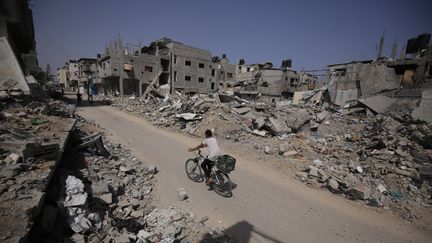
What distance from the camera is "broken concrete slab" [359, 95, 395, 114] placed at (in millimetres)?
16281

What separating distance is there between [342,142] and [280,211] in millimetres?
8370

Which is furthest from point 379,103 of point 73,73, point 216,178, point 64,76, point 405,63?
point 64,76

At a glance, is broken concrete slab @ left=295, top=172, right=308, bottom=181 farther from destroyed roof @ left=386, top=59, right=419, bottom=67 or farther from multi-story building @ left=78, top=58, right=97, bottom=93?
multi-story building @ left=78, top=58, right=97, bottom=93

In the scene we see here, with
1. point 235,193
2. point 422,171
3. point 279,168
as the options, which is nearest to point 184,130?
point 279,168

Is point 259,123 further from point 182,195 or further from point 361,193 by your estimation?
point 182,195

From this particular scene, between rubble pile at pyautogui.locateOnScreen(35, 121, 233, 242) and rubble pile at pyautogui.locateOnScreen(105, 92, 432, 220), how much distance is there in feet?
15.3

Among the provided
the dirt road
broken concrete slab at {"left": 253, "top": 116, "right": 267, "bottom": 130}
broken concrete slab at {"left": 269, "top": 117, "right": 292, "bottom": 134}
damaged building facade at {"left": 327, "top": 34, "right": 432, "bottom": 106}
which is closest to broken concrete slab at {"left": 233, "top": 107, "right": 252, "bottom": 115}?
broken concrete slab at {"left": 253, "top": 116, "right": 267, "bottom": 130}

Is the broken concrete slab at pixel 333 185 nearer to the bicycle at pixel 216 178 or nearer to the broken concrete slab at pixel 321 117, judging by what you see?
the bicycle at pixel 216 178

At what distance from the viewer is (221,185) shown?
5.95 metres

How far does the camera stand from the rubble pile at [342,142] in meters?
6.75

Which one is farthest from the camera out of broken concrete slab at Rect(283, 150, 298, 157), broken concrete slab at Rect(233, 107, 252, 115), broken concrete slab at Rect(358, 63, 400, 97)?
broken concrete slab at Rect(358, 63, 400, 97)

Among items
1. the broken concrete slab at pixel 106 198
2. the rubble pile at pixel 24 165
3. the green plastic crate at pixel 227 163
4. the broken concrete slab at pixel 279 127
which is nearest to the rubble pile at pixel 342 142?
the broken concrete slab at pixel 279 127

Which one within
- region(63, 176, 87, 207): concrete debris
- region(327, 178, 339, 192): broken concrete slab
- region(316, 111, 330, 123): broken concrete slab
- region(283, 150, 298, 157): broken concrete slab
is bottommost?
region(327, 178, 339, 192): broken concrete slab

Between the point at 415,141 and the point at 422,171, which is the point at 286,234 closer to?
the point at 422,171
